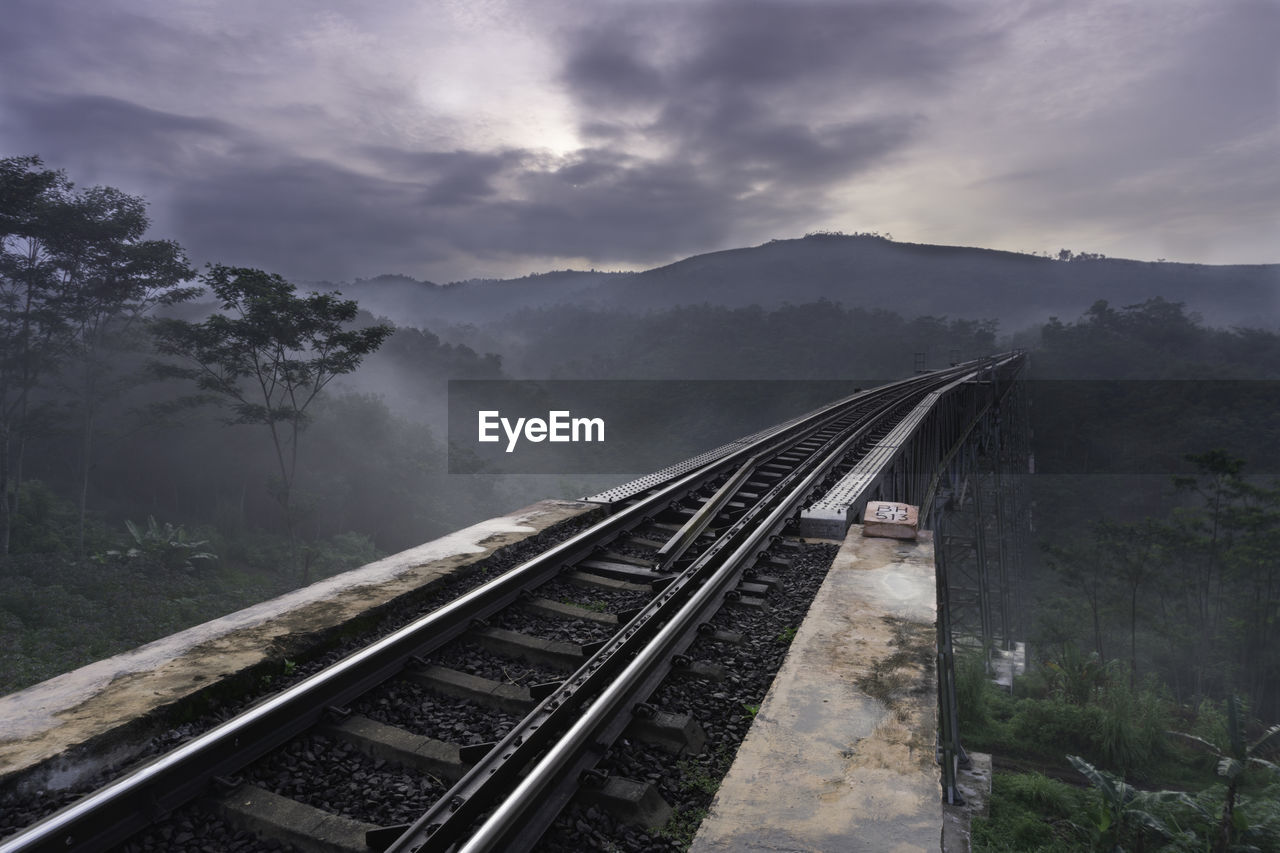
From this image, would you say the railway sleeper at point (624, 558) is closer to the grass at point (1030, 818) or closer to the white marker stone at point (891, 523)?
the white marker stone at point (891, 523)

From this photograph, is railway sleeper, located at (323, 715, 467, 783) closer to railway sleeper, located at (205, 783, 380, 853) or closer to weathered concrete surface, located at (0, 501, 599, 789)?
railway sleeper, located at (205, 783, 380, 853)

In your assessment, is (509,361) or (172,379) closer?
(172,379)

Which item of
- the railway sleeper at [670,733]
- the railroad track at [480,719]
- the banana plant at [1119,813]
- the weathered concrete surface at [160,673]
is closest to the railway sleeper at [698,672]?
the railroad track at [480,719]

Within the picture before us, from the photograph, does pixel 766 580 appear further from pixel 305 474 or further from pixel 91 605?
pixel 305 474

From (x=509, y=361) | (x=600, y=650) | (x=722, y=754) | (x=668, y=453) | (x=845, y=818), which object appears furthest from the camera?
(x=509, y=361)

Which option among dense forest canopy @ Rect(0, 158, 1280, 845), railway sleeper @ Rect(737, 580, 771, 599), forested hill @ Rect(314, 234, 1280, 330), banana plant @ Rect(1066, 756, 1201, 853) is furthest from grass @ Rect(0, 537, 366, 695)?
forested hill @ Rect(314, 234, 1280, 330)

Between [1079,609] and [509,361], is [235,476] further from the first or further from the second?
[509,361]

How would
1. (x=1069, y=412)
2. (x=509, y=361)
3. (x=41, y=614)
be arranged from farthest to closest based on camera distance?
(x=509, y=361) → (x=1069, y=412) → (x=41, y=614)

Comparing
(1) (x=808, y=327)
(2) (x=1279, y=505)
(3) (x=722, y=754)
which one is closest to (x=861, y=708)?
(3) (x=722, y=754)
